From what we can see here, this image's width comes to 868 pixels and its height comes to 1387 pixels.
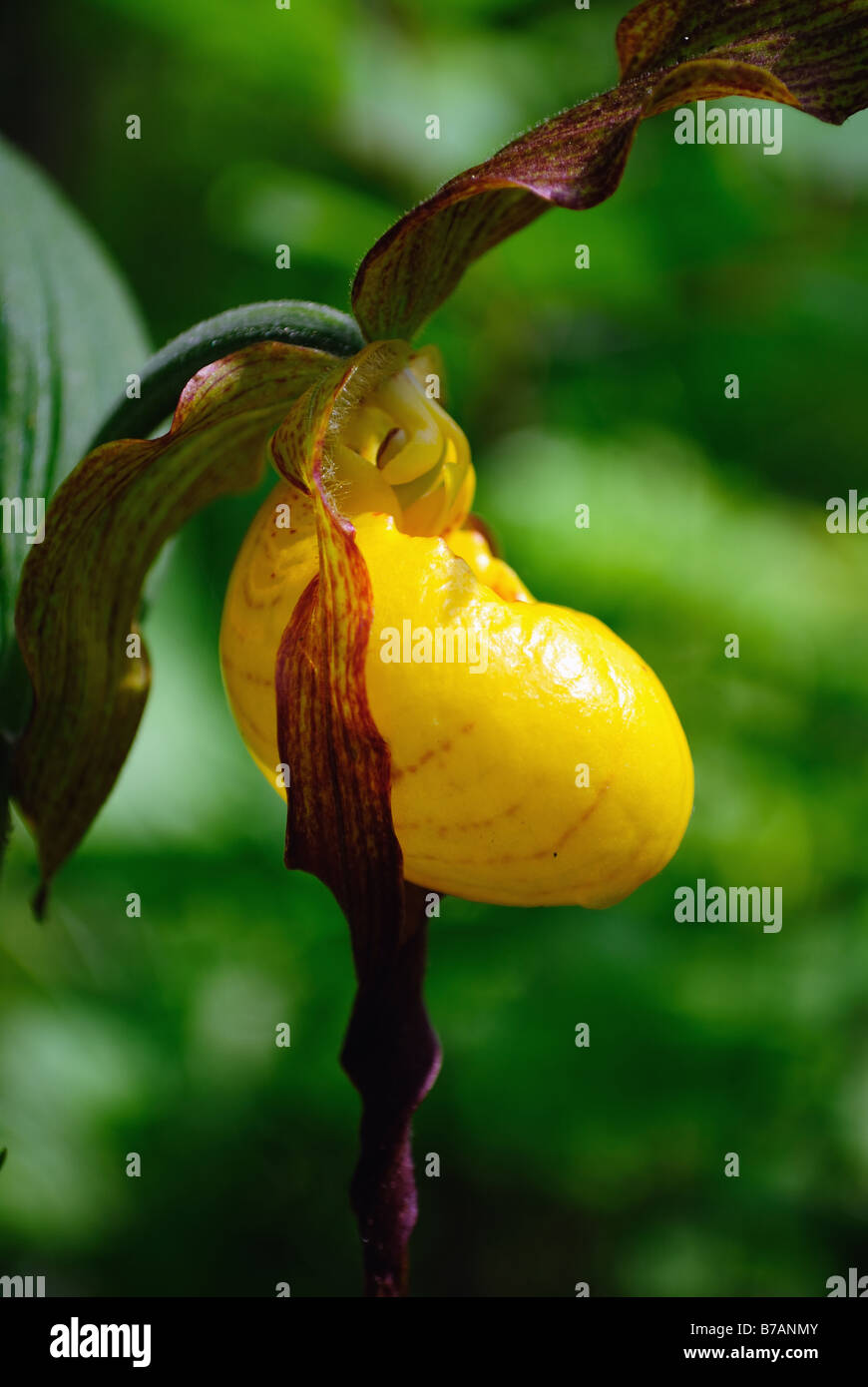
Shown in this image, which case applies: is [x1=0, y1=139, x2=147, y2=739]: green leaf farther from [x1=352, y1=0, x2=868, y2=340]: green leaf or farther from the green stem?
[x1=352, y1=0, x2=868, y2=340]: green leaf

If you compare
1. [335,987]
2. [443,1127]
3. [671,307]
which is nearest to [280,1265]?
[443,1127]

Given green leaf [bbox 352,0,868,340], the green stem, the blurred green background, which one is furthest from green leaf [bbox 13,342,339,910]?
the blurred green background

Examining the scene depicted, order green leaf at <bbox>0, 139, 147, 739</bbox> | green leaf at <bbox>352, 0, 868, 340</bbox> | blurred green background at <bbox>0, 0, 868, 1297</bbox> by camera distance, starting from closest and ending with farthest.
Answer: green leaf at <bbox>352, 0, 868, 340</bbox>
green leaf at <bbox>0, 139, 147, 739</bbox>
blurred green background at <bbox>0, 0, 868, 1297</bbox>

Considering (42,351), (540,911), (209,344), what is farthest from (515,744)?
(540,911)

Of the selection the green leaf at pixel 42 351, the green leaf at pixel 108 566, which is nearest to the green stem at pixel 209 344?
the green leaf at pixel 108 566
